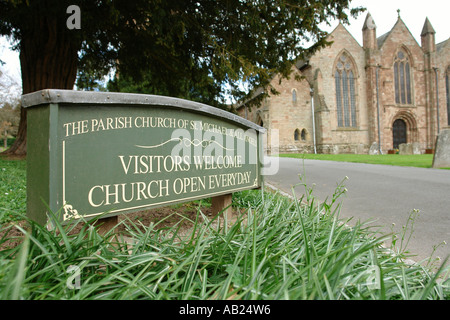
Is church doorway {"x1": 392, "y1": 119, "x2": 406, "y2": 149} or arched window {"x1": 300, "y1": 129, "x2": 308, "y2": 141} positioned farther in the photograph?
church doorway {"x1": 392, "y1": 119, "x2": 406, "y2": 149}

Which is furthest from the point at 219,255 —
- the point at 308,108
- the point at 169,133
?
the point at 308,108

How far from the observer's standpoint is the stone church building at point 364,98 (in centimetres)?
3006

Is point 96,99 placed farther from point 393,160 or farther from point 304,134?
point 304,134

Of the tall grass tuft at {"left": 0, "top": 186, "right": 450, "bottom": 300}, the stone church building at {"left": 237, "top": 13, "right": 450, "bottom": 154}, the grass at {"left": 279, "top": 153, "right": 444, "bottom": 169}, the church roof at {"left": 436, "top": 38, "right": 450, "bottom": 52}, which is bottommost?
the tall grass tuft at {"left": 0, "top": 186, "right": 450, "bottom": 300}

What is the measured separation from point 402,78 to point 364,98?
18.3ft

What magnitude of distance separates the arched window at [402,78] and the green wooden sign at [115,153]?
119 feet

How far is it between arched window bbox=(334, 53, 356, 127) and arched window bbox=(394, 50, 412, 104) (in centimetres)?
545

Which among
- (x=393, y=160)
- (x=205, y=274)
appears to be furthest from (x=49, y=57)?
(x=393, y=160)

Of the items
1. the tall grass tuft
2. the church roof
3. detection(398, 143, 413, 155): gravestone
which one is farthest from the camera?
the church roof

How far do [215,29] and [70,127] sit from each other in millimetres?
6928

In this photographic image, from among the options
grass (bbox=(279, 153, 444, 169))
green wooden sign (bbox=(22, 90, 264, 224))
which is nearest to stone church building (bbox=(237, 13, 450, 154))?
grass (bbox=(279, 153, 444, 169))

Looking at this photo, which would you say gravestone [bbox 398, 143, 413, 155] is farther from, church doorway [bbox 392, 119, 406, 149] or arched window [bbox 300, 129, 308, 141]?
church doorway [bbox 392, 119, 406, 149]

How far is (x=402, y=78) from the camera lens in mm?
32469

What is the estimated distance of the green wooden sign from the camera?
188 centimetres
